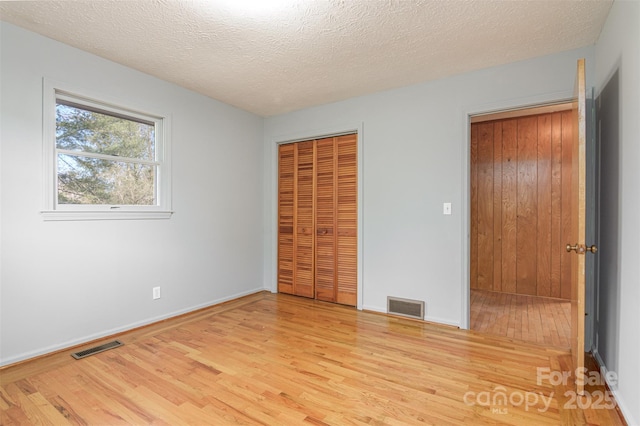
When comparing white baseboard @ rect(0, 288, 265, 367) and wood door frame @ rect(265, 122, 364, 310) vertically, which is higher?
wood door frame @ rect(265, 122, 364, 310)

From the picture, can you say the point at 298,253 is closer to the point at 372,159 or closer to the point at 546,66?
the point at 372,159

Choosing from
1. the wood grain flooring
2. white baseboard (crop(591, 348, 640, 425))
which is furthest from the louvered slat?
white baseboard (crop(591, 348, 640, 425))

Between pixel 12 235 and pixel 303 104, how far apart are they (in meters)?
3.07

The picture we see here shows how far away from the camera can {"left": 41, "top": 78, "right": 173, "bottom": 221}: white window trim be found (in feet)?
8.17

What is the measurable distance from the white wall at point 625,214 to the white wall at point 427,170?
71 centimetres

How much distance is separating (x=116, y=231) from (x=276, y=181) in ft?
6.88

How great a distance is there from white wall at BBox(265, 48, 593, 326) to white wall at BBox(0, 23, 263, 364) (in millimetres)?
1599

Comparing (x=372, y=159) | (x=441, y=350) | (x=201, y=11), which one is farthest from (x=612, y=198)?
(x=201, y=11)

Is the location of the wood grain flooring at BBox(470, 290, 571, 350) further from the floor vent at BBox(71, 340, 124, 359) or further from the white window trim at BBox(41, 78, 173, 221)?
the white window trim at BBox(41, 78, 173, 221)

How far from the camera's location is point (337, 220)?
397 cm

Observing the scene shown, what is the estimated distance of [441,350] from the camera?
2607mm

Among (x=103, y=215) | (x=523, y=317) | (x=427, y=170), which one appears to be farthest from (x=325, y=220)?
(x=523, y=317)

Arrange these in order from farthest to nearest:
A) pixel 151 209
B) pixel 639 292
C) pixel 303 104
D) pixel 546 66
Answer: pixel 303 104 → pixel 151 209 → pixel 546 66 → pixel 639 292

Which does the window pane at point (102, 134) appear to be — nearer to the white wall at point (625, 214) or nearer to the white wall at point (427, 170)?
the white wall at point (427, 170)
